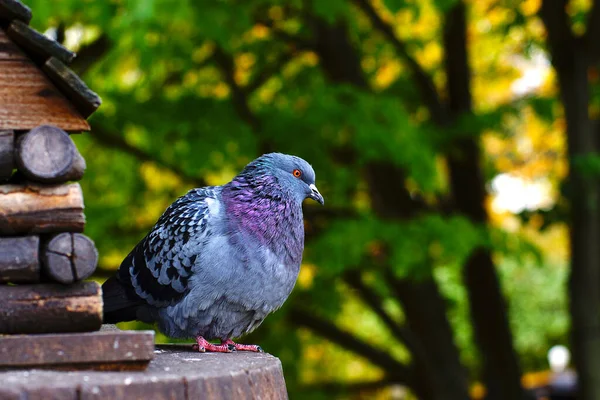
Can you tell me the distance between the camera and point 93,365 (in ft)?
8.44

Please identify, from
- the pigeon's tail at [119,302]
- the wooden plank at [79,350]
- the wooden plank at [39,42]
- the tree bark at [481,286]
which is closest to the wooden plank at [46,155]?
the wooden plank at [39,42]

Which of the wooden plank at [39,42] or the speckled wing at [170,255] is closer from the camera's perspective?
the wooden plank at [39,42]

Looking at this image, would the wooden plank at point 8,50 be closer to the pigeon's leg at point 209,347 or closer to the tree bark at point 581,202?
the pigeon's leg at point 209,347

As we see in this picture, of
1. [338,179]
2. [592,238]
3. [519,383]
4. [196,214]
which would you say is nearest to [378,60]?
[338,179]

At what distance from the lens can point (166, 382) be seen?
8.21 ft

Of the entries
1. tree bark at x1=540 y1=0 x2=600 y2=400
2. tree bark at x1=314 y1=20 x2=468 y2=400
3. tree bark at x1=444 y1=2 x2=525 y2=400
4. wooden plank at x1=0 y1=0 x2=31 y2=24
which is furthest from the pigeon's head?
tree bark at x1=444 y1=2 x2=525 y2=400

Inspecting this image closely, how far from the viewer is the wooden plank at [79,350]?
2514 mm

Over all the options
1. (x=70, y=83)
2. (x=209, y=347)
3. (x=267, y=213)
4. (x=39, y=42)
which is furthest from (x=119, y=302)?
(x=39, y=42)

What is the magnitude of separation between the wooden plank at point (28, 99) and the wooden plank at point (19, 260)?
0.37m

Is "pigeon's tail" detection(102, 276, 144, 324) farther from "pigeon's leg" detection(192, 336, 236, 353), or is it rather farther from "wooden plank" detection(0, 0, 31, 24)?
"wooden plank" detection(0, 0, 31, 24)

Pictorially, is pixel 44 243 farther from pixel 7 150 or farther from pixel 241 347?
pixel 241 347

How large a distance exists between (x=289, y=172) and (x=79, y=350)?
3.88 ft

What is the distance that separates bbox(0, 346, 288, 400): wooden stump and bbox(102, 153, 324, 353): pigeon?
0.84 feet

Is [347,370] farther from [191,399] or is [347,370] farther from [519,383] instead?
[191,399]
